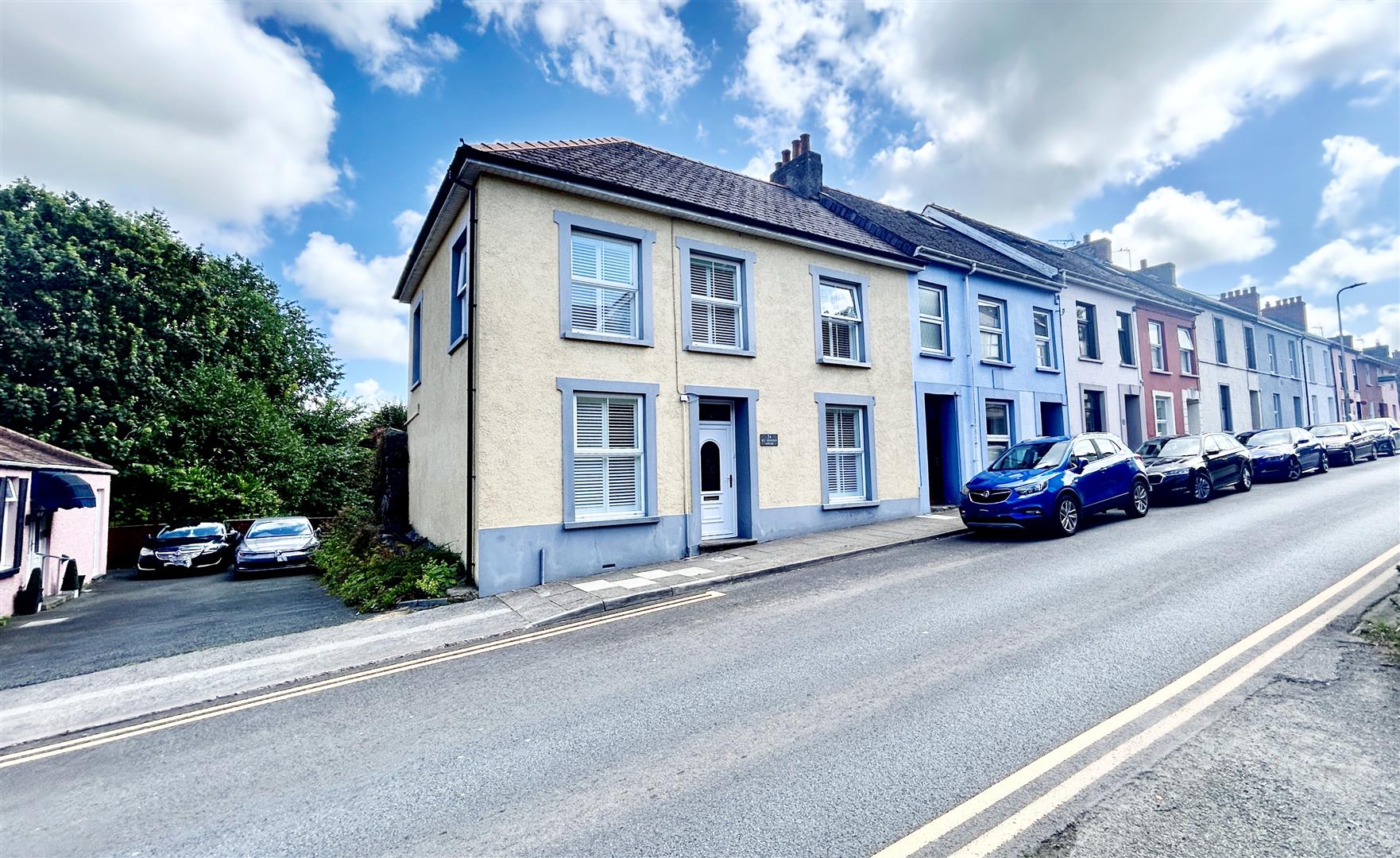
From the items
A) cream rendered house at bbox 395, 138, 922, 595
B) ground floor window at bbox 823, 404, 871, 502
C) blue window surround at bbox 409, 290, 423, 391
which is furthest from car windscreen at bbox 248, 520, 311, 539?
ground floor window at bbox 823, 404, 871, 502

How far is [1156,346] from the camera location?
22.4m

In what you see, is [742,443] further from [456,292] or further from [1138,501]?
[1138,501]

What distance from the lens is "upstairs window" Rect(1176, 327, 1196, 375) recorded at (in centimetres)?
2345

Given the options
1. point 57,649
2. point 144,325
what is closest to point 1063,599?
point 57,649

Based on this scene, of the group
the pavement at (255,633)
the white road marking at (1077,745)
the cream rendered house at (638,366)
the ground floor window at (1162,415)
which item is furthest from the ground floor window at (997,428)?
the white road marking at (1077,745)

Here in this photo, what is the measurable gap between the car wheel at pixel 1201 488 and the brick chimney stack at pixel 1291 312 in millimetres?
30280

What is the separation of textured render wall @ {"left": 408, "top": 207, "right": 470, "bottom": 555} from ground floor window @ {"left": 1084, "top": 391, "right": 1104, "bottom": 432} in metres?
18.6

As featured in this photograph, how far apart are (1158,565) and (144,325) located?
100 feet

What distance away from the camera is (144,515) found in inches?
A: 850

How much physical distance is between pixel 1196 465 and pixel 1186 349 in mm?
12882

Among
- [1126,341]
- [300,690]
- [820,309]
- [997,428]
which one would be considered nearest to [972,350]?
[997,428]

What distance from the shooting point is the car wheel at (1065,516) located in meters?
11.0

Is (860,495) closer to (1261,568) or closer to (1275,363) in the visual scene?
(1261,568)

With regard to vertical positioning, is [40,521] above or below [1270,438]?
below
